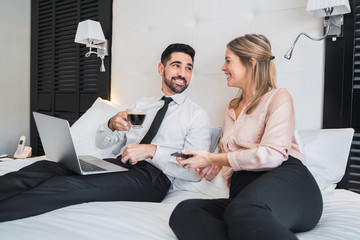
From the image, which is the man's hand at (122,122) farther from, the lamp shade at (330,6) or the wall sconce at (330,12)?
the lamp shade at (330,6)

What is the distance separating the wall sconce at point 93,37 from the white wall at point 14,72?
53.1 inches

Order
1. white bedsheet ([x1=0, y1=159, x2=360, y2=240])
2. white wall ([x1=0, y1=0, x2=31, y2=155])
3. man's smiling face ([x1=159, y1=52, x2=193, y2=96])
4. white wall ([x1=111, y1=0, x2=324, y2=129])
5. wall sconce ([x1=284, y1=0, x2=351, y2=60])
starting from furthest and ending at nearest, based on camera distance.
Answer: white wall ([x1=0, y1=0, x2=31, y2=155]) → man's smiling face ([x1=159, y1=52, x2=193, y2=96]) → white wall ([x1=111, y1=0, x2=324, y2=129]) → wall sconce ([x1=284, y1=0, x2=351, y2=60]) → white bedsheet ([x1=0, y1=159, x2=360, y2=240])

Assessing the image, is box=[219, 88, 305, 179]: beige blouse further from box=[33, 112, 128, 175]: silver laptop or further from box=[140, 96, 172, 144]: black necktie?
box=[33, 112, 128, 175]: silver laptop

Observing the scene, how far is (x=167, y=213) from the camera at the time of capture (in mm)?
1198

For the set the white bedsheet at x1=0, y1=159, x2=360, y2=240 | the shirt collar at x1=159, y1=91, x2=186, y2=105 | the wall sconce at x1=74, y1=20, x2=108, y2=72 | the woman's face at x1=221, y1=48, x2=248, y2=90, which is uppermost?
the wall sconce at x1=74, y1=20, x2=108, y2=72

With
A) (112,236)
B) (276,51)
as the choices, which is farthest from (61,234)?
(276,51)

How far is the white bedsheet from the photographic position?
3.09ft

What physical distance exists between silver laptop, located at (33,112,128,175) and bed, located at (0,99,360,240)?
23cm

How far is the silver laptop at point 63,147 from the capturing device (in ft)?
4.37

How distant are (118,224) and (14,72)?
10.4 ft

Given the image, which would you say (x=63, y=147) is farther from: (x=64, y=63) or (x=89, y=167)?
(x=64, y=63)

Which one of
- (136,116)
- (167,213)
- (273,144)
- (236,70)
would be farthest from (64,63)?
(273,144)

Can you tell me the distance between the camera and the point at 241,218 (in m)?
0.83

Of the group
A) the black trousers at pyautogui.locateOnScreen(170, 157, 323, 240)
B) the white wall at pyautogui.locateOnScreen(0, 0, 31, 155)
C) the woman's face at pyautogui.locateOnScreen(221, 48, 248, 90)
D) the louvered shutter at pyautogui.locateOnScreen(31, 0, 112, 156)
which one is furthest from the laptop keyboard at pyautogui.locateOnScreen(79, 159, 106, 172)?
the white wall at pyautogui.locateOnScreen(0, 0, 31, 155)
